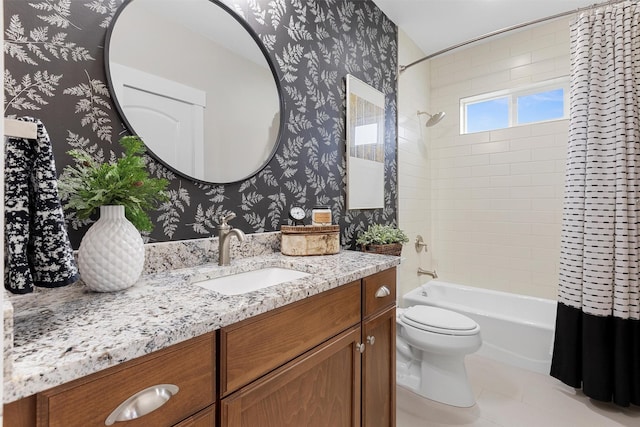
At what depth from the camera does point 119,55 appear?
3.40ft

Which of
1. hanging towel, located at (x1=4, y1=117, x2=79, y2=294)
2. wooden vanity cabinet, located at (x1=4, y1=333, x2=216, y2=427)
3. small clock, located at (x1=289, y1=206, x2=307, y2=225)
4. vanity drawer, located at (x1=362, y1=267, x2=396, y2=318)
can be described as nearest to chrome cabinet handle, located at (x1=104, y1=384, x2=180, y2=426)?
wooden vanity cabinet, located at (x1=4, y1=333, x2=216, y2=427)

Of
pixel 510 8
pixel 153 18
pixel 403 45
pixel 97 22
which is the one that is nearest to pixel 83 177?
pixel 97 22

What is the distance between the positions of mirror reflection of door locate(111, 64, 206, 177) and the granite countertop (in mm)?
453

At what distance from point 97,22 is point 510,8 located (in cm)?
284

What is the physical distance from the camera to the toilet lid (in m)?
1.76

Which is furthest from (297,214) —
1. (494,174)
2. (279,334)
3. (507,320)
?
(494,174)

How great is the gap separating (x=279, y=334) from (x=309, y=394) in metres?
0.27

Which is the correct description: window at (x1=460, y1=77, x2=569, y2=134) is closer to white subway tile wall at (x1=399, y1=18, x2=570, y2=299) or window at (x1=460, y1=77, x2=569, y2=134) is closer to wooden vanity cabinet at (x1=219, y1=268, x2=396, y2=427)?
white subway tile wall at (x1=399, y1=18, x2=570, y2=299)

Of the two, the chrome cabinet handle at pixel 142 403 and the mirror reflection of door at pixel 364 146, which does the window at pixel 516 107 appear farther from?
the chrome cabinet handle at pixel 142 403

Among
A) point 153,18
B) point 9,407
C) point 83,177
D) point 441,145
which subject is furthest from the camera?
point 441,145

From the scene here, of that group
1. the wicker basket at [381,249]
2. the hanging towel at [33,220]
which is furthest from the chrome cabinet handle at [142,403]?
the wicker basket at [381,249]

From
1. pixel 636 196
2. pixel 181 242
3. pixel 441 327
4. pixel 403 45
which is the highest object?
pixel 403 45

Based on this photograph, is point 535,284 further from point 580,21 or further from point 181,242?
point 181,242

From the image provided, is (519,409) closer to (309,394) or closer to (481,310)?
(481,310)
